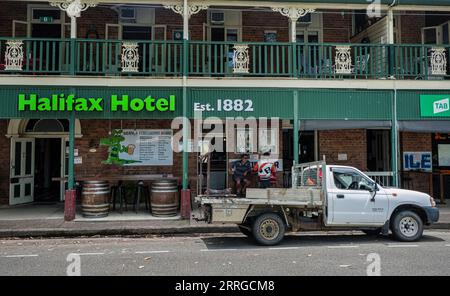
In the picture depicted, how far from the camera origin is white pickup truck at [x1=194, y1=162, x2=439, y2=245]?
8.22m

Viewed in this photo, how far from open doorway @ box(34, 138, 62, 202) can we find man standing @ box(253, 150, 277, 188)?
7.35 meters

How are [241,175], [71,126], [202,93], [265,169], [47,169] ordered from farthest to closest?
[47,169], [265,169], [241,175], [202,93], [71,126]

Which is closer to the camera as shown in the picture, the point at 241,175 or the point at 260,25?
the point at 241,175

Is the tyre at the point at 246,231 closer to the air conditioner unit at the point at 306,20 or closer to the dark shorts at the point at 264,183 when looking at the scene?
the dark shorts at the point at 264,183

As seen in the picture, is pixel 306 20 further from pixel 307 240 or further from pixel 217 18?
pixel 307 240

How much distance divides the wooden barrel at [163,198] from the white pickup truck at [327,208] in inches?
123

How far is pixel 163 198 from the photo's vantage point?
11492mm

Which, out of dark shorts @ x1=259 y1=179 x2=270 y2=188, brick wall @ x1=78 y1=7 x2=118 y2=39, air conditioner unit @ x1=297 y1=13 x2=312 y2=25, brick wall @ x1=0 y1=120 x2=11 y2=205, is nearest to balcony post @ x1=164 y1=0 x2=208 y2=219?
dark shorts @ x1=259 y1=179 x2=270 y2=188

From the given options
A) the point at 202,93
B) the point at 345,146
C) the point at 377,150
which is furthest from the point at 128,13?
the point at 377,150

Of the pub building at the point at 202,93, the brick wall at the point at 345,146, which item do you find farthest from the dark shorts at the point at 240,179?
the brick wall at the point at 345,146

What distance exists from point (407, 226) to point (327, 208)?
1.83 meters

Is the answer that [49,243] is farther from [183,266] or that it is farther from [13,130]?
[13,130]

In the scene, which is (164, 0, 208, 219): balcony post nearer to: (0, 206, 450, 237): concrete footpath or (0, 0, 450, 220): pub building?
(0, 0, 450, 220): pub building

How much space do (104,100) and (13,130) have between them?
4.40m
